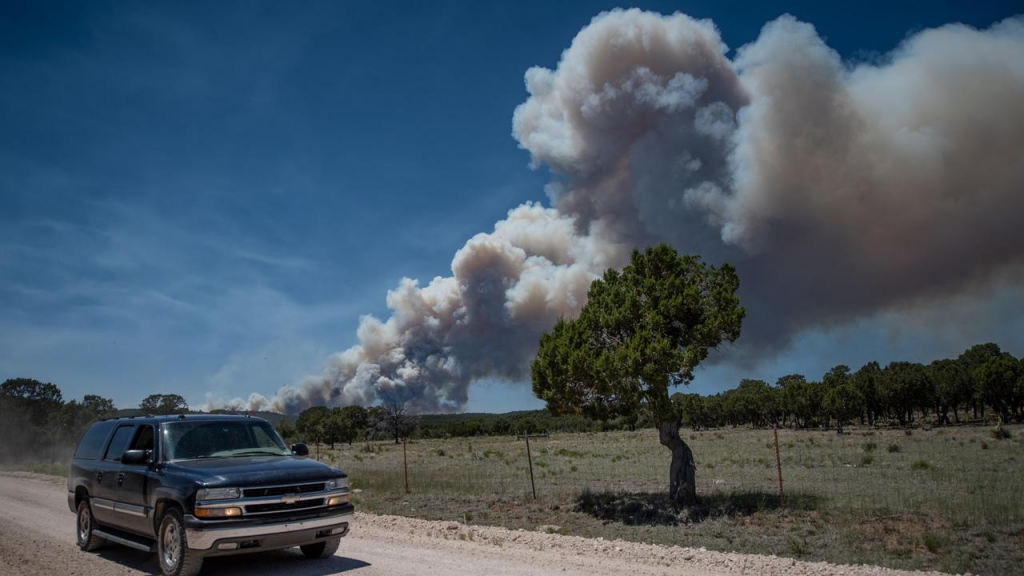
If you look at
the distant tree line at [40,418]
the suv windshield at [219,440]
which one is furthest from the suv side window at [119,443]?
the distant tree line at [40,418]

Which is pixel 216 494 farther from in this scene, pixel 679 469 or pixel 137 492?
pixel 679 469

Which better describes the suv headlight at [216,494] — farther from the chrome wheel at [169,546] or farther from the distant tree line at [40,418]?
the distant tree line at [40,418]

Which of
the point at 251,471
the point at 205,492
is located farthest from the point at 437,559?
the point at 205,492

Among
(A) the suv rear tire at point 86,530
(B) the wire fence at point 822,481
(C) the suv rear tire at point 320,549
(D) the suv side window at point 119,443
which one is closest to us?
(C) the suv rear tire at point 320,549

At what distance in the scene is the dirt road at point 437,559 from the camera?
899cm

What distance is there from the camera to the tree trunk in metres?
16.3

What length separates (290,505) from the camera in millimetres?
8156

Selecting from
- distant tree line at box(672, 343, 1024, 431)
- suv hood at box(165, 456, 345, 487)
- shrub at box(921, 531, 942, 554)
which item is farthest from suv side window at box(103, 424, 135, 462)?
distant tree line at box(672, 343, 1024, 431)

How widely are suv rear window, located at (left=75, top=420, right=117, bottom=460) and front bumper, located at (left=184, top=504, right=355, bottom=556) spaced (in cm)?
421

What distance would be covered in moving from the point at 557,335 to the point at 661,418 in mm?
3849

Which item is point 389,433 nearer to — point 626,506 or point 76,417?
point 76,417

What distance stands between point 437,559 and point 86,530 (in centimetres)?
603

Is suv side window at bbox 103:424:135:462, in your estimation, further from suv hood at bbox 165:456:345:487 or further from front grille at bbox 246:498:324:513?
front grille at bbox 246:498:324:513

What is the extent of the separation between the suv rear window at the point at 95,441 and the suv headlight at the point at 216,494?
161 inches
